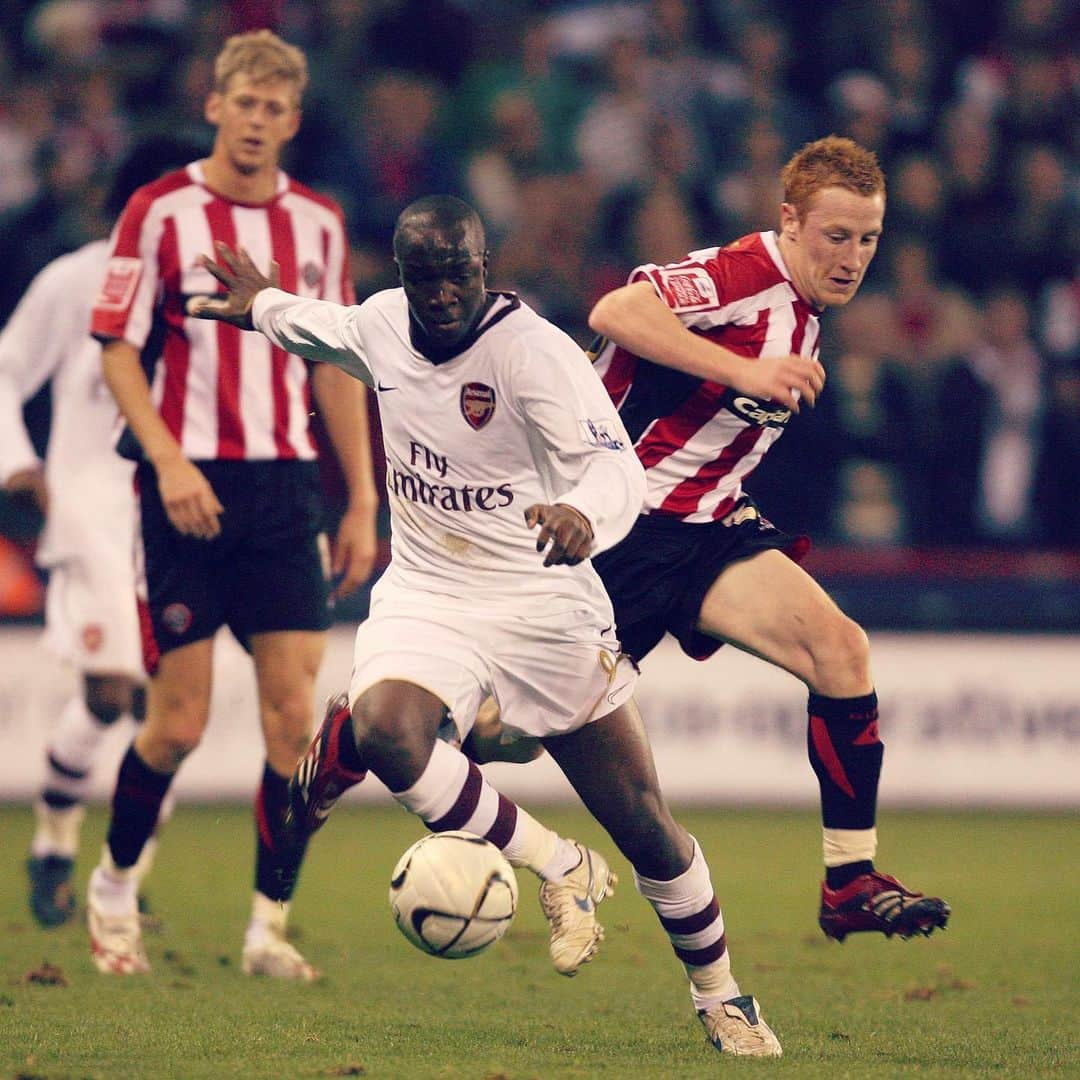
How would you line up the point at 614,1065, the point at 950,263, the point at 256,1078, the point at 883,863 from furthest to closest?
the point at 950,263
the point at 883,863
the point at 614,1065
the point at 256,1078

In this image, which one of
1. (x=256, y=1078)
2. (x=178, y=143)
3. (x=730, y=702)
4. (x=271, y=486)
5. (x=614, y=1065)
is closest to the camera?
(x=256, y=1078)

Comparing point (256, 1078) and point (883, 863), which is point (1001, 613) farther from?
point (256, 1078)

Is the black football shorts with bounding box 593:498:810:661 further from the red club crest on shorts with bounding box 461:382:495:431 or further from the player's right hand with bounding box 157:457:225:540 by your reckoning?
the player's right hand with bounding box 157:457:225:540

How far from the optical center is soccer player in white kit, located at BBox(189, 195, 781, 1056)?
468cm

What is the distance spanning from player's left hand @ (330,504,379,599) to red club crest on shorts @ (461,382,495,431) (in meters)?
1.82

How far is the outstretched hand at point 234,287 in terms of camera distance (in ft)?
17.7

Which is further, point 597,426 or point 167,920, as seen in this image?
point 167,920

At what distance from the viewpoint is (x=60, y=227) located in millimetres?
10914

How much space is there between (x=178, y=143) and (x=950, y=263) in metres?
6.25

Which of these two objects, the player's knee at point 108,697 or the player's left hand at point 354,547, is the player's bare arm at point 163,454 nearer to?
Answer: the player's left hand at point 354,547

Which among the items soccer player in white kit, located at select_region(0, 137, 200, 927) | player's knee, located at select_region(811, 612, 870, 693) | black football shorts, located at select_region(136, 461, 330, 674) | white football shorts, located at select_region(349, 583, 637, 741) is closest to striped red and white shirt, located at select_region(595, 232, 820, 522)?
player's knee, located at select_region(811, 612, 870, 693)

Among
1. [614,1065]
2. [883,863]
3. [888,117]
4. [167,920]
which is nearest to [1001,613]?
[883,863]

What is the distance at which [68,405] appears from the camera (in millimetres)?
7684

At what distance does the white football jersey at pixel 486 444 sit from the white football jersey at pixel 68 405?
260 cm
